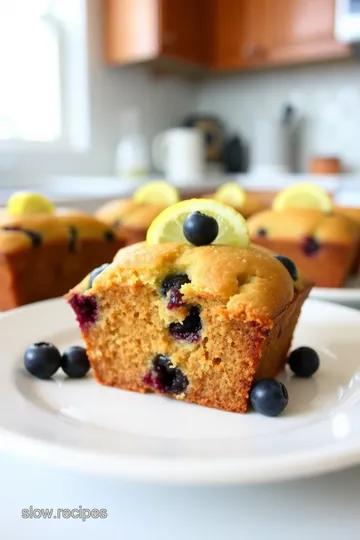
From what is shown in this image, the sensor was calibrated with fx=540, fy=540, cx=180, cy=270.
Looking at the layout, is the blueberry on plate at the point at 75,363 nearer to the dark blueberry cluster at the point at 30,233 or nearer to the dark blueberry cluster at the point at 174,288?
the dark blueberry cluster at the point at 174,288

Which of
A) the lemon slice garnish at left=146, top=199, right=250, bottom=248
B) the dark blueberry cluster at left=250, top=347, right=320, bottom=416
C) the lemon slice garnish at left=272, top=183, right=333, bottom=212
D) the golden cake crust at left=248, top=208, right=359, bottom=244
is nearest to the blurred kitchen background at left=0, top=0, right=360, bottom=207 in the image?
the lemon slice garnish at left=272, top=183, right=333, bottom=212

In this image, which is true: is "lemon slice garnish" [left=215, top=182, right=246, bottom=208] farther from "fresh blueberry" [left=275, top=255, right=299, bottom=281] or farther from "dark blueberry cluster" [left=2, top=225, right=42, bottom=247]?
"fresh blueberry" [left=275, top=255, right=299, bottom=281]

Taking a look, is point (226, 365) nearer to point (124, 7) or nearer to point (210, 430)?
point (210, 430)

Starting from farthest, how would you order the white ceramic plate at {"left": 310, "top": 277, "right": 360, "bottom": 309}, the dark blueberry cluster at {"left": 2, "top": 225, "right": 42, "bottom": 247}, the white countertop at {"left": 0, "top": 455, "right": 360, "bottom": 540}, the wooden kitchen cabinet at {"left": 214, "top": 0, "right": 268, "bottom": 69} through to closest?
the wooden kitchen cabinet at {"left": 214, "top": 0, "right": 268, "bottom": 69}, the dark blueberry cluster at {"left": 2, "top": 225, "right": 42, "bottom": 247}, the white ceramic plate at {"left": 310, "top": 277, "right": 360, "bottom": 309}, the white countertop at {"left": 0, "top": 455, "right": 360, "bottom": 540}

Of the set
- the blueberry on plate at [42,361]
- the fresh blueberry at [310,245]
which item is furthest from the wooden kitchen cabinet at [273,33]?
the blueberry on plate at [42,361]

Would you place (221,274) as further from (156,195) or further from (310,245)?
(156,195)

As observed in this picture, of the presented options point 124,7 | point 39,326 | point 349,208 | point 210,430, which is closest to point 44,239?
point 39,326
